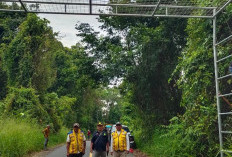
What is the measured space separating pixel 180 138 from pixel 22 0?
7.88m

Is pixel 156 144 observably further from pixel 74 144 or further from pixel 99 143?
pixel 74 144

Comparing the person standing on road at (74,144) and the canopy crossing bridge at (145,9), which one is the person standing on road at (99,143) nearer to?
the person standing on road at (74,144)

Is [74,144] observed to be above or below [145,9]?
below

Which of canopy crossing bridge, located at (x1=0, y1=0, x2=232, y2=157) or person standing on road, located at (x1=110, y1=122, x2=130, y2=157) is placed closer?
canopy crossing bridge, located at (x1=0, y1=0, x2=232, y2=157)

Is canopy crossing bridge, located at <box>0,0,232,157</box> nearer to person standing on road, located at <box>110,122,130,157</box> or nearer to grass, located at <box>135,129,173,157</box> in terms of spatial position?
person standing on road, located at <box>110,122,130,157</box>

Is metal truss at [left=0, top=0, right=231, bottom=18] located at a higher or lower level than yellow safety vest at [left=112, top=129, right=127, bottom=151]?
higher

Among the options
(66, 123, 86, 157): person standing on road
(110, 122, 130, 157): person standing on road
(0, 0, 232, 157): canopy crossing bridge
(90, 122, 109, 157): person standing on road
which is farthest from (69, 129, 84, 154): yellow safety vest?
(0, 0, 232, 157): canopy crossing bridge

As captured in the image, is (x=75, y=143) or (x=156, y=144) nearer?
(x=75, y=143)

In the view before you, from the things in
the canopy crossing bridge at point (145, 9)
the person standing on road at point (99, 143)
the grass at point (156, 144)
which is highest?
the canopy crossing bridge at point (145, 9)

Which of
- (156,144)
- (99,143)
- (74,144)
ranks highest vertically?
(74,144)

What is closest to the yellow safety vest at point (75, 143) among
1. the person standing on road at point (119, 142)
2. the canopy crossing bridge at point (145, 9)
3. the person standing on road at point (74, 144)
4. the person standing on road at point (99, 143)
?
the person standing on road at point (74, 144)

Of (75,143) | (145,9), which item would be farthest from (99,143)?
(145,9)

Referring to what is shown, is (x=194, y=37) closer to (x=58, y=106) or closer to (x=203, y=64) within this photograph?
(x=203, y=64)

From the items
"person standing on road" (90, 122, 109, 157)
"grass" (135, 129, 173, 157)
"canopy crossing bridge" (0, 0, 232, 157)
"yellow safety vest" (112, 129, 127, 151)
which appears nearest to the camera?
"canopy crossing bridge" (0, 0, 232, 157)
